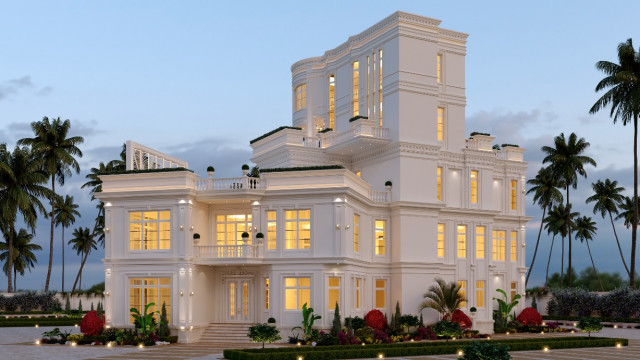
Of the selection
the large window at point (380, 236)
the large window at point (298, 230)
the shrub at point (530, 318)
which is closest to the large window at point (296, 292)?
the large window at point (298, 230)

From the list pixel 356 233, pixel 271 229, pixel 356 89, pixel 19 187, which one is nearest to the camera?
pixel 271 229

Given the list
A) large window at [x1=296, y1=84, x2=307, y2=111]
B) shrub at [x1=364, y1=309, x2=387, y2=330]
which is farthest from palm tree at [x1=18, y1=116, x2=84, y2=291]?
shrub at [x1=364, y1=309, x2=387, y2=330]

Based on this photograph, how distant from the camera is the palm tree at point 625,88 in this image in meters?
50.8

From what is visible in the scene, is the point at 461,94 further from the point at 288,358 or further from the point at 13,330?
the point at 13,330

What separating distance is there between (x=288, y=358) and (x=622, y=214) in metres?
57.5

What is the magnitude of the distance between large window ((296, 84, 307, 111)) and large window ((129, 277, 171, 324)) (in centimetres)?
1760

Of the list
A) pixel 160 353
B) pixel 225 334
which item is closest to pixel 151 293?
pixel 225 334

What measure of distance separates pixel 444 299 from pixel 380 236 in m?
4.66

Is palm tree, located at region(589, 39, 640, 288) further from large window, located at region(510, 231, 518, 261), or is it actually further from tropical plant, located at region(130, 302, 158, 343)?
tropical plant, located at region(130, 302, 158, 343)

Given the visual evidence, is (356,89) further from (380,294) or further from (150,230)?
(150,230)

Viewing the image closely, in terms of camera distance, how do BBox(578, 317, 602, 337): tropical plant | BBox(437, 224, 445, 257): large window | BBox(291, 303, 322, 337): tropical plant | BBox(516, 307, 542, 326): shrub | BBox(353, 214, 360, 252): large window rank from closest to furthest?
BBox(291, 303, 322, 337): tropical plant < BBox(578, 317, 602, 337): tropical plant < BBox(353, 214, 360, 252): large window < BBox(437, 224, 445, 257): large window < BBox(516, 307, 542, 326): shrub

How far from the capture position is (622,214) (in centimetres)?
7344

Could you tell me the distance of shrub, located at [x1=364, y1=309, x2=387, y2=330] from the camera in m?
34.9

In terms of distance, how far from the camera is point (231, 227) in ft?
120
